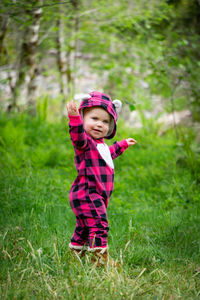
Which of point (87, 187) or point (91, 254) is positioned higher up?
point (87, 187)

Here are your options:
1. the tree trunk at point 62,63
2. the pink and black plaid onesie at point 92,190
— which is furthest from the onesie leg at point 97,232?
the tree trunk at point 62,63

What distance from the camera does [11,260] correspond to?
2.08 m

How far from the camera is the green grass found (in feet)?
6.14

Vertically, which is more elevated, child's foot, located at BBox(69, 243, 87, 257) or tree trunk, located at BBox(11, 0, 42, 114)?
tree trunk, located at BBox(11, 0, 42, 114)

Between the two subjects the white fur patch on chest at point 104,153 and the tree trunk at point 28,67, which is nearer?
the white fur patch on chest at point 104,153

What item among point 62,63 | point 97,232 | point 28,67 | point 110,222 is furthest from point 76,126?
point 62,63

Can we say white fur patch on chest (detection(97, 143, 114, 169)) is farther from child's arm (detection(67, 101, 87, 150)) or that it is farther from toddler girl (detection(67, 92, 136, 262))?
child's arm (detection(67, 101, 87, 150))

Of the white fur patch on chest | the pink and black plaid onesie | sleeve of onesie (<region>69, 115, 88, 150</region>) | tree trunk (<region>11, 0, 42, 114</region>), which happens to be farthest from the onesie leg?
tree trunk (<region>11, 0, 42, 114</region>)

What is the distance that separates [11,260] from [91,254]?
52cm

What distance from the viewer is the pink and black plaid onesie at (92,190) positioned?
2.21m

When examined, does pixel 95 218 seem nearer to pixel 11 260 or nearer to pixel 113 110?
pixel 11 260

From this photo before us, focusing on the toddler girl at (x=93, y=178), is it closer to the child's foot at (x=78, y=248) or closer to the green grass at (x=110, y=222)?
the child's foot at (x=78, y=248)

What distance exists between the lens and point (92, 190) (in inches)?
87.7

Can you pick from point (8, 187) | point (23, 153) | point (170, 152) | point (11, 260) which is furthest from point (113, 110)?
point (170, 152)
